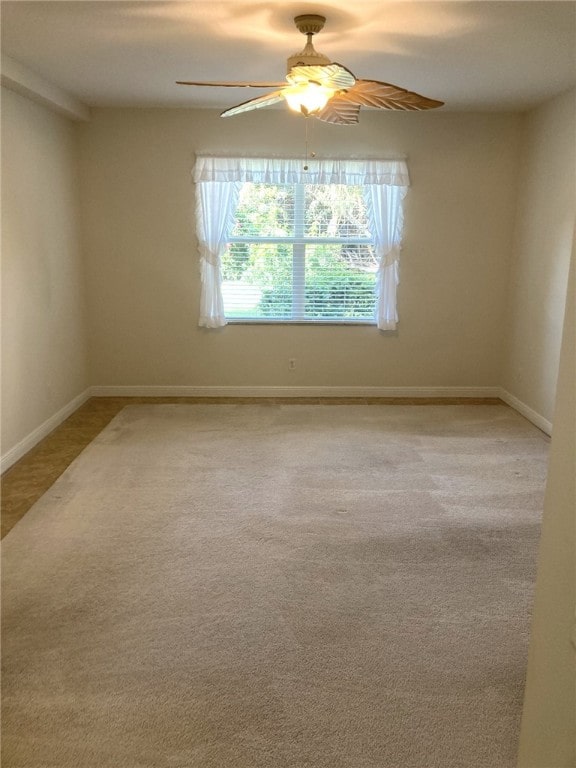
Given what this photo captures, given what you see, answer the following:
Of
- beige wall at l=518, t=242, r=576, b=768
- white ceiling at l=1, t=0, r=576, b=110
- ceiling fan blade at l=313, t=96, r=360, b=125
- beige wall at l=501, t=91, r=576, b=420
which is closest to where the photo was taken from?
beige wall at l=518, t=242, r=576, b=768

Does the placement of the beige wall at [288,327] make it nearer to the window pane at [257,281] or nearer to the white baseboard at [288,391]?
the white baseboard at [288,391]

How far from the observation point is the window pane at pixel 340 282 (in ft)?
18.1

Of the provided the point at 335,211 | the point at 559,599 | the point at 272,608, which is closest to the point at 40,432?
the point at 272,608

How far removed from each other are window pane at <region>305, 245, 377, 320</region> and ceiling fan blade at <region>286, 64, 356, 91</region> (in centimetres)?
279

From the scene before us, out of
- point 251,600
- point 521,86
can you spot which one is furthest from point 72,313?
point 521,86

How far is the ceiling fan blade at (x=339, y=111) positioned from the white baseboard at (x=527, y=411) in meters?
2.79

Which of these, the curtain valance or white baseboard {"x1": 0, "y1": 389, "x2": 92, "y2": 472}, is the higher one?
the curtain valance

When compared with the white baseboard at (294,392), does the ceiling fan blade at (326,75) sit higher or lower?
higher

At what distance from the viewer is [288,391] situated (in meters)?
5.82

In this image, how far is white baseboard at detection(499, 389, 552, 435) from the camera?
4879 mm

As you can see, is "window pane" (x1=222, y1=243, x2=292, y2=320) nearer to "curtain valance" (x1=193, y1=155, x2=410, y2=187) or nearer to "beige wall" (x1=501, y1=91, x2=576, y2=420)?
"curtain valance" (x1=193, y1=155, x2=410, y2=187)

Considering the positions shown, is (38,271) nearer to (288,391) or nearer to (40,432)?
(40,432)

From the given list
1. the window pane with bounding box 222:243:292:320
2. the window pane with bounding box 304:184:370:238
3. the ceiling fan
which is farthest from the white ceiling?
the window pane with bounding box 222:243:292:320

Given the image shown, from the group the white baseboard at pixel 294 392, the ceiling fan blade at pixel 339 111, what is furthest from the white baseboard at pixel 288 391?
the ceiling fan blade at pixel 339 111
